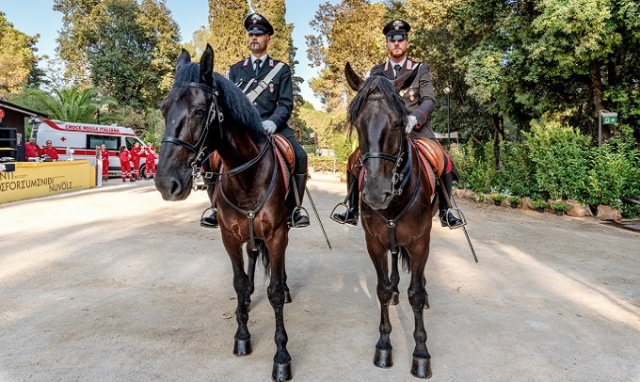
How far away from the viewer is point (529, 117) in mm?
14703

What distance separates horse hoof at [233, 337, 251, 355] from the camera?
340 cm

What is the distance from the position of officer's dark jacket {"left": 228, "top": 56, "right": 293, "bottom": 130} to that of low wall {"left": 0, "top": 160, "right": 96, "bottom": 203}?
11903 mm

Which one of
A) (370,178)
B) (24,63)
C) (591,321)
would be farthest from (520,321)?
(24,63)

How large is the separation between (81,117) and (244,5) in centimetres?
1564

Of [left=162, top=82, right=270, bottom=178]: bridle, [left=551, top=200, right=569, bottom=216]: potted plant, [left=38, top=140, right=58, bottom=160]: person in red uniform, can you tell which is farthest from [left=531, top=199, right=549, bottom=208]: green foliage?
[left=38, top=140, right=58, bottom=160]: person in red uniform

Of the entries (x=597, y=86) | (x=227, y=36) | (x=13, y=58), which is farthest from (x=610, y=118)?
(x=13, y=58)

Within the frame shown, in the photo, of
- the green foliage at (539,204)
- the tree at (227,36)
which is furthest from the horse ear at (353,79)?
the tree at (227,36)

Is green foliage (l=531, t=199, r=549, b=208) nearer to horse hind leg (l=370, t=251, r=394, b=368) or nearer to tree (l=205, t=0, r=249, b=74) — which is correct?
horse hind leg (l=370, t=251, r=394, b=368)

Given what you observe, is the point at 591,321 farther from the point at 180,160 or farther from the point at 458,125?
the point at 458,125

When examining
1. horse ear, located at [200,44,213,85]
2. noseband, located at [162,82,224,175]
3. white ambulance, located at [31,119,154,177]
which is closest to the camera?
noseband, located at [162,82,224,175]

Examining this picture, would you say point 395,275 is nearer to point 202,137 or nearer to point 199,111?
point 202,137

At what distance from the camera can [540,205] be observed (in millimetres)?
11320

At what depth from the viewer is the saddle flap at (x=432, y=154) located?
3.70m

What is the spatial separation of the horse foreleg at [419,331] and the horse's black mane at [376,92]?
1326mm
